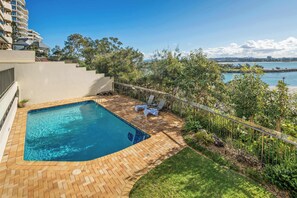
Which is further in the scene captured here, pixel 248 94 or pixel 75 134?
pixel 75 134

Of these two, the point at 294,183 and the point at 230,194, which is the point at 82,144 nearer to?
the point at 230,194

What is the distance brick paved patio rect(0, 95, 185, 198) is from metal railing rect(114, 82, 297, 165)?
1.58 meters

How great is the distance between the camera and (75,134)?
A: 8047 mm

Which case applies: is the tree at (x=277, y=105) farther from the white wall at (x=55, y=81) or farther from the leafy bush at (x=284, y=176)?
the white wall at (x=55, y=81)

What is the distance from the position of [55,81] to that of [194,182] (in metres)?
13.1

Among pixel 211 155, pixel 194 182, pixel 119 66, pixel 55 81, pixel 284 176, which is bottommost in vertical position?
pixel 194 182

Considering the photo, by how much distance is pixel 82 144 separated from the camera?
714cm

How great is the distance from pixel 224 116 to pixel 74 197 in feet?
17.5

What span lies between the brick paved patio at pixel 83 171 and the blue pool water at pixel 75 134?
2.17ft

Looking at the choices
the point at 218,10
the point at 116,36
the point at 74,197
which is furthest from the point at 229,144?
the point at 116,36

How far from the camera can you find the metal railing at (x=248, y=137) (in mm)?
4527

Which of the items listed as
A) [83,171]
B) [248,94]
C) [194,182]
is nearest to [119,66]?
[83,171]

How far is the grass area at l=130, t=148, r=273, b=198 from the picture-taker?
392cm

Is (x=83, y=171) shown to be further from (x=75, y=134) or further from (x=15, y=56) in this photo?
(x=15, y=56)
